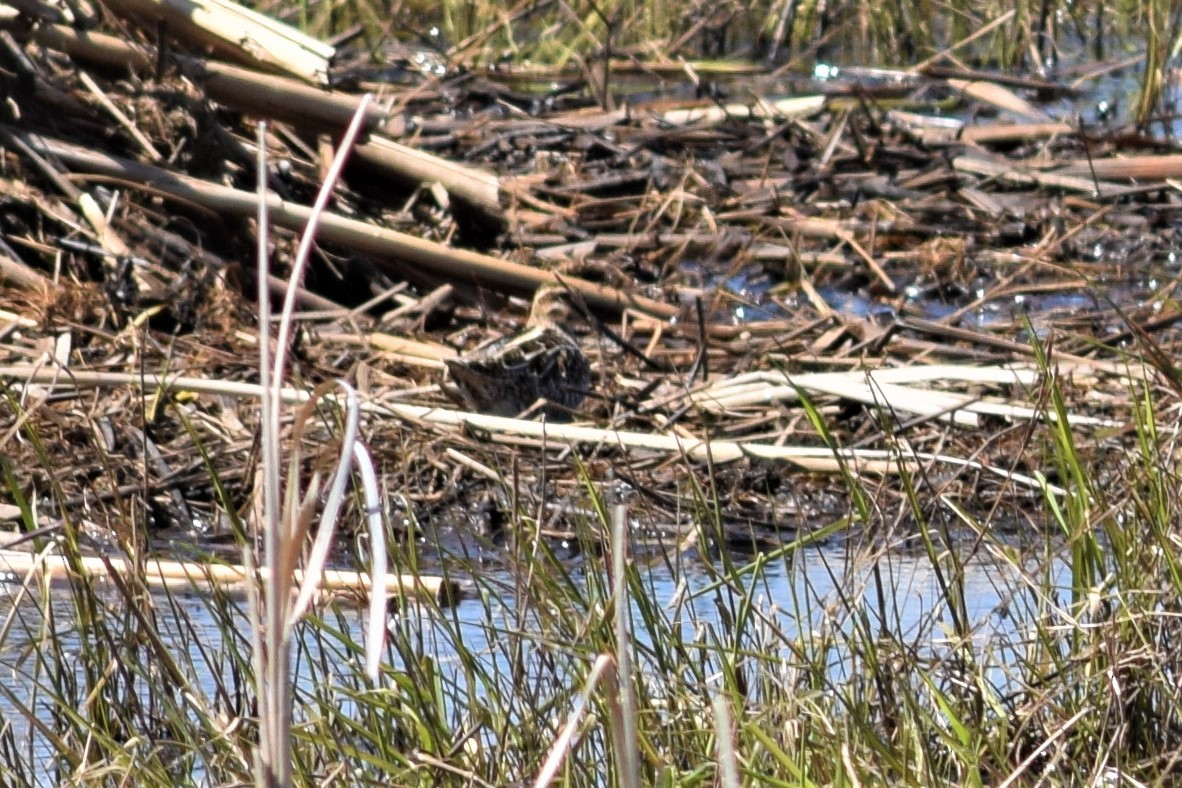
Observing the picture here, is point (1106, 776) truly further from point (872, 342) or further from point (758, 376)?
point (872, 342)

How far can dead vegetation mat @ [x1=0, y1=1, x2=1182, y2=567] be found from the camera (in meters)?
5.73

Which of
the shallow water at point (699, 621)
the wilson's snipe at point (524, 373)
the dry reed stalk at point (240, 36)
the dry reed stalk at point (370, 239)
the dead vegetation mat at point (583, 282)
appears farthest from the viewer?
the dry reed stalk at point (240, 36)

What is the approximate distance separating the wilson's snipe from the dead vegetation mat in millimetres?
103

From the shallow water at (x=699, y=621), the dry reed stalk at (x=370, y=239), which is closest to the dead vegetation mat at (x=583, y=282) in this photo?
the dry reed stalk at (x=370, y=239)

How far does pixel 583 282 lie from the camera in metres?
7.43

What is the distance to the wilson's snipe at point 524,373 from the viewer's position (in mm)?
6242

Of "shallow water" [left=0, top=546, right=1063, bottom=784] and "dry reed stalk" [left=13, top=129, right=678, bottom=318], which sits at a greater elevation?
"dry reed stalk" [left=13, top=129, right=678, bottom=318]

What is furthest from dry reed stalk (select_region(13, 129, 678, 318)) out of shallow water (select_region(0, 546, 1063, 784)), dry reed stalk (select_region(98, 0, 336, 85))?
shallow water (select_region(0, 546, 1063, 784))

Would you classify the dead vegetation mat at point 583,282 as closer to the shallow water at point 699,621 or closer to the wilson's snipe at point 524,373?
the wilson's snipe at point 524,373

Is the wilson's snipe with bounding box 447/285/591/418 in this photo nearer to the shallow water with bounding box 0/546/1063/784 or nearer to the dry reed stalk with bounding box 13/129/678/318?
the dry reed stalk with bounding box 13/129/678/318

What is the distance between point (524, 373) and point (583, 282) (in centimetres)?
118

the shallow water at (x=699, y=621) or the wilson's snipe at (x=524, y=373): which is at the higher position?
the wilson's snipe at (x=524, y=373)

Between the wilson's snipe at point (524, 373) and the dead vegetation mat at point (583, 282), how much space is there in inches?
4.1

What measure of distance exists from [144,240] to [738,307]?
2.19m
